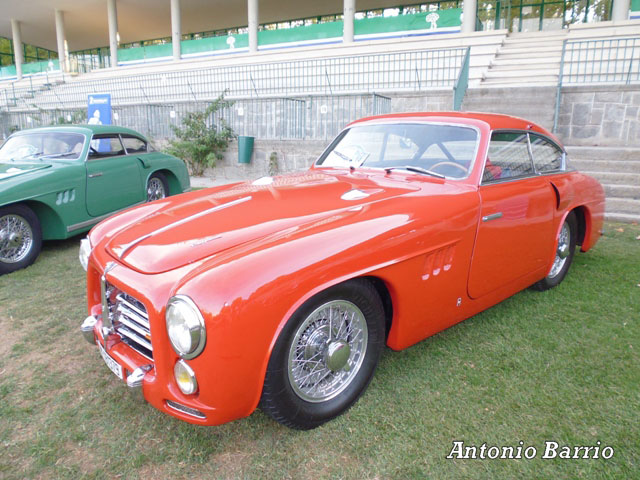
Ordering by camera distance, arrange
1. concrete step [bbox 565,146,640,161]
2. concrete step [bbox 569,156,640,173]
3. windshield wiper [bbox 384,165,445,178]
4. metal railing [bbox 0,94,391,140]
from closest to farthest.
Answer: windshield wiper [bbox 384,165,445,178], concrete step [bbox 569,156,640,173], concrete step [bbox 565,146,640,161], metal railing [bbox 0,94,391,140]

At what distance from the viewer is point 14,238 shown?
482 centimetres

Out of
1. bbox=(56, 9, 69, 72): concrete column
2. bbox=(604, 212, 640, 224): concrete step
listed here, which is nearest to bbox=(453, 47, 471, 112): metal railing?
bbox=(604, 212, 640, 224): concrete step

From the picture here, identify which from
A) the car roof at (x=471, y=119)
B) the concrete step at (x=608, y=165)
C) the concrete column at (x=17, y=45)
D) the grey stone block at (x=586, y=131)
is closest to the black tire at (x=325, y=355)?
the car roof at (x=471, y=119)

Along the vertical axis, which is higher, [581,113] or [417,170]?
[581,113]

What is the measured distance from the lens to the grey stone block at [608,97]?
30.2 feet

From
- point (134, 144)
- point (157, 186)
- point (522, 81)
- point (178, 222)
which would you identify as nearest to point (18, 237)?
point (134, 144)

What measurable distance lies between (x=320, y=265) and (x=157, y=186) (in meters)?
5.65

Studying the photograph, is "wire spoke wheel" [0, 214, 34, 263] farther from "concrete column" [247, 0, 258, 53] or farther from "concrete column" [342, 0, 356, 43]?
"concrete column" [247, 0, 258, 53]

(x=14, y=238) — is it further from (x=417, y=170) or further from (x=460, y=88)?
(x=460, y=88)

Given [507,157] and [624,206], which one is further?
[624,206]

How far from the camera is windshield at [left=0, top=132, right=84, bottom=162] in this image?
18.7 feet

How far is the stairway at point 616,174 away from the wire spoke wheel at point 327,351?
6.17 meters

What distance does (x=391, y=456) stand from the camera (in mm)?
2123

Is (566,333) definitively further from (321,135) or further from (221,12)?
(221,12)
